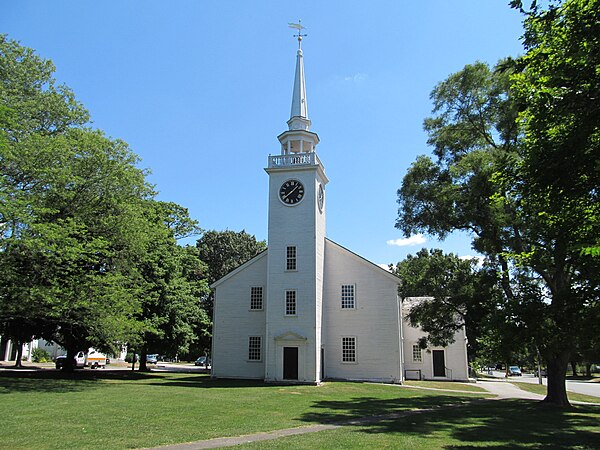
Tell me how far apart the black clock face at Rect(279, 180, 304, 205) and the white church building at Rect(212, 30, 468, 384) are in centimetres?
7

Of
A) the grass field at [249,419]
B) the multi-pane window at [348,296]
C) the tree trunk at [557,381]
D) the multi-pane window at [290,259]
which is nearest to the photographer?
the grass field at [249,419]

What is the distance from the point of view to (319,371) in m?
29.5

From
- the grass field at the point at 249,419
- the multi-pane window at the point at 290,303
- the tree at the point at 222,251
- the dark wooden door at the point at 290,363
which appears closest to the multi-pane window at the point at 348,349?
the dark wooden door at the point at 290,363

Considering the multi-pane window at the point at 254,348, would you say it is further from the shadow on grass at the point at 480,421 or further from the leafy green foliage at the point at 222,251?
the leafy green foliage at the point at 222,251

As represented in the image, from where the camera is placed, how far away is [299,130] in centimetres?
3228

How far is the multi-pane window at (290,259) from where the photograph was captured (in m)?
30.8

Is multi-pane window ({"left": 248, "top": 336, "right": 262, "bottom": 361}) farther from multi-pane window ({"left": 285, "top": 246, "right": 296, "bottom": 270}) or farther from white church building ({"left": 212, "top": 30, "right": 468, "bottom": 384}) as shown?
multi-pane window ({"left": 285, "top": 246, "right": 296, "bottom": 270})

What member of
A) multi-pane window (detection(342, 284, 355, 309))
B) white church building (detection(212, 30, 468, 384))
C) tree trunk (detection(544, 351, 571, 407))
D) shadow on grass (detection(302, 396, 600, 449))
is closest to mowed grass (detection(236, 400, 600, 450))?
shadow on grass (detection(302, 396, 600, 449))

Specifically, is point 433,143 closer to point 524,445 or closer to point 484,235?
point 484,235

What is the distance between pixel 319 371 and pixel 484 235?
13742mm

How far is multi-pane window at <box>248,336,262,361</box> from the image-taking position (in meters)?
32.4

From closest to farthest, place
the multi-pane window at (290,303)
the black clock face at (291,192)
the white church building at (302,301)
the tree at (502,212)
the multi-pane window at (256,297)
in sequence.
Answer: the tree at (502,212) < the white church building at (302,301) < the multi-pane window at (290,303) < the black clock face at (291,192) < the multi-pane window at (256,297)

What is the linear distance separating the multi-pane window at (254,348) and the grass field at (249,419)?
30.3 ft

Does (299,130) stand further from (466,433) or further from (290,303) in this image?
(466,433)
